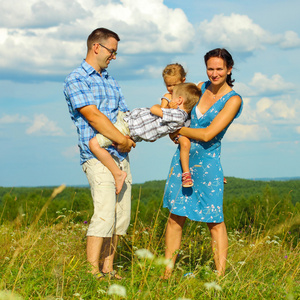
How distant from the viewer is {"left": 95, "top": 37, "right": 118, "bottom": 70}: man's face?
412 centimetres

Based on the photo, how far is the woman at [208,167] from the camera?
410cm

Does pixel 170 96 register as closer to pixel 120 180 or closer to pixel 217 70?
pixel 217 70

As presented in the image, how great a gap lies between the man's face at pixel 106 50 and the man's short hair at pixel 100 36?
38mm

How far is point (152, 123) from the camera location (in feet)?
13.6

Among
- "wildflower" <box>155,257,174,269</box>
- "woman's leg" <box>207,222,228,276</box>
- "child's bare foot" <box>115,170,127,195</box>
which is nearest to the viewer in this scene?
"wildflower" <box>155,257,174,269</box>

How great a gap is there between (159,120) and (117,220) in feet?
4.03

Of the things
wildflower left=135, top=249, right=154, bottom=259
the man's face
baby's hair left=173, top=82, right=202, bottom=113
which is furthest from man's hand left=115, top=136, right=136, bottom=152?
wildflower left=135, top=249, right=154, bottom=259

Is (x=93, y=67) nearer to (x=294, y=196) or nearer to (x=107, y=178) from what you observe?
(x=107, y=178)

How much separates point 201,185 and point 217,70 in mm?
1196

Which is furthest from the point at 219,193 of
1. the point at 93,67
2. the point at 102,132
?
the point at 93,67

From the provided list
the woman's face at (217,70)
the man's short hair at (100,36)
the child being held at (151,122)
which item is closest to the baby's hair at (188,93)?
the child being held at (151,122)

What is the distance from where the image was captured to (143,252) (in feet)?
10.2

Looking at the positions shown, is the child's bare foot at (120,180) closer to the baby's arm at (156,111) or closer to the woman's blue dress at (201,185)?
the woman's blue dress at (201,185)

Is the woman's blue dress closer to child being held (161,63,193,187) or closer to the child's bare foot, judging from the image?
child being held (161,63,193,187)
